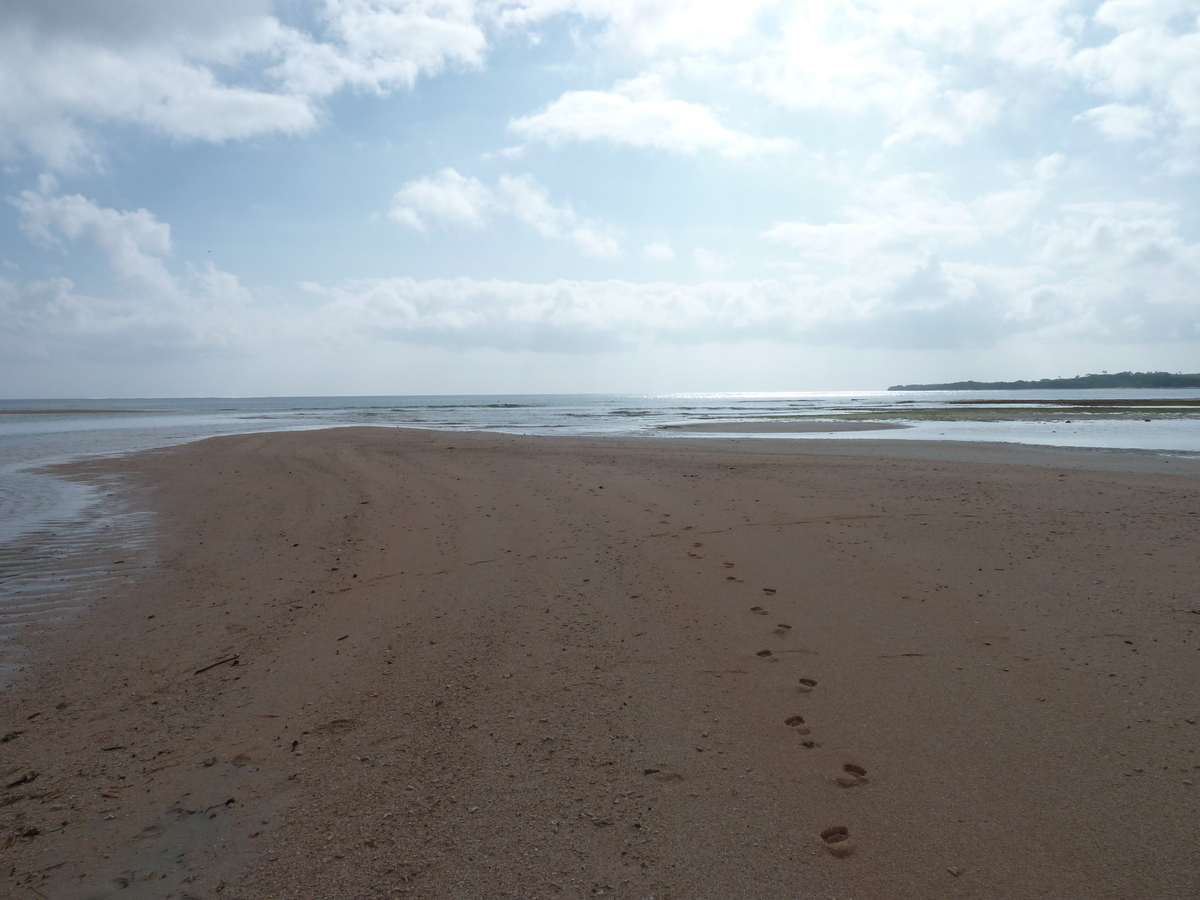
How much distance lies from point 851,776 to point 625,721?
1.27 m

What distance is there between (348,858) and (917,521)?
28.0 feet

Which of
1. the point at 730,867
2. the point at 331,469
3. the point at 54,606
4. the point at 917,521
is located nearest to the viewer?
the point at 730,867

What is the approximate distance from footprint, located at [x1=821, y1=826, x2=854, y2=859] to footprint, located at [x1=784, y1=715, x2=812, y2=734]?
0.81 meters

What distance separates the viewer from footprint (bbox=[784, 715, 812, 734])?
3668mm

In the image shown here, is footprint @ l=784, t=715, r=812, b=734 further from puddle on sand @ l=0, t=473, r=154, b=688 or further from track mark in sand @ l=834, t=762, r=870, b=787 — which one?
puddle on sand @ l=0, t=473, r=154, b=688

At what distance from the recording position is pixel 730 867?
264 cm

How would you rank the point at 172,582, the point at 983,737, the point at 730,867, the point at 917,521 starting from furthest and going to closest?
the point at 917,521, the point at 172,582, the point at 983,737, the point at 730,867

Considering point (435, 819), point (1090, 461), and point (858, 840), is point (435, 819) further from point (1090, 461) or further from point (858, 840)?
point (1090, 461)

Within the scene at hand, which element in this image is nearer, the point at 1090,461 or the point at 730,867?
the point at 730,867

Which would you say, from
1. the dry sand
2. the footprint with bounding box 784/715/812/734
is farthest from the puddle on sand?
the footprint with bounding box 784/715/812/734

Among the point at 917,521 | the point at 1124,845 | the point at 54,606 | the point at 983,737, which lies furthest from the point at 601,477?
the point at 1124,845

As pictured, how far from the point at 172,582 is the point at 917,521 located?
31.1 ft

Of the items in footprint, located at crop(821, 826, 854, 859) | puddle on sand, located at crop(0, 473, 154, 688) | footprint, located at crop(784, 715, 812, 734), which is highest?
puddle on sand, located at crop(0, 473, 154, 688)

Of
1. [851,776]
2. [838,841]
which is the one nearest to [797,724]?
[851,776]
